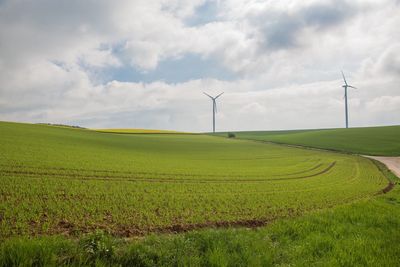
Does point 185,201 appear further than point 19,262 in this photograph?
Yes

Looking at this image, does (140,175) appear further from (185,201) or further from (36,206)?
(36,206)

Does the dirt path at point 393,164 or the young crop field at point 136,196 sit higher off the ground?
the young crop field at point 136,196

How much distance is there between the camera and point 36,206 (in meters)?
14.2

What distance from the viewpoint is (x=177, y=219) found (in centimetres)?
1443

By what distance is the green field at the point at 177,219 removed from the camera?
8.48 m

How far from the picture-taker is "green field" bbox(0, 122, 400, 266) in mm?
8484

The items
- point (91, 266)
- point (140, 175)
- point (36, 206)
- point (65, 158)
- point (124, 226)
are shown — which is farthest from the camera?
point (65, 158)

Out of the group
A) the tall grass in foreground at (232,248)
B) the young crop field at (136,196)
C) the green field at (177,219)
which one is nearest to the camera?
the tall grass in foreground at (232,248)

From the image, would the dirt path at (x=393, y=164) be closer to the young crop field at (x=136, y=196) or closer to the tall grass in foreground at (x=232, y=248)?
the young crop field at (x=136, y=196)

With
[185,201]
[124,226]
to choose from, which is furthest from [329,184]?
A: [124,226]

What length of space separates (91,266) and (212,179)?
20.4m

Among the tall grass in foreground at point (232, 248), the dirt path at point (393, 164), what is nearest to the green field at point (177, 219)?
the tall grass in foreground at point (232, 248)

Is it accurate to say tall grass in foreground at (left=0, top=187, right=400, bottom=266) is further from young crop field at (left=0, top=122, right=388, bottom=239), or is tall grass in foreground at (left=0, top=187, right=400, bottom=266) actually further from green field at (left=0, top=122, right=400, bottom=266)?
young crop field at (left=0, top=122, right=388, bottom=239)

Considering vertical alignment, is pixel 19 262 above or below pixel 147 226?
above
